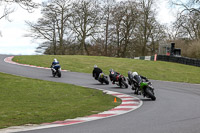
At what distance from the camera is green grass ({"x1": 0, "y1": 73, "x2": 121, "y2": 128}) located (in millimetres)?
8898

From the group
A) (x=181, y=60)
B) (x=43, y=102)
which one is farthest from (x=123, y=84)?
(x=181, y=60)

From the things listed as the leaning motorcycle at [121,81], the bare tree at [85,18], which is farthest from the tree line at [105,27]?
the leaning motorcycle at [121,81]

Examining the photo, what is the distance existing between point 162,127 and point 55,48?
171 ft

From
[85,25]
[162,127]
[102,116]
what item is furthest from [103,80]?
[85,25]

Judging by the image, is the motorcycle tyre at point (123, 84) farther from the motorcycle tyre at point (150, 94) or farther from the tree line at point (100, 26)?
the tree line at point (100, 26)

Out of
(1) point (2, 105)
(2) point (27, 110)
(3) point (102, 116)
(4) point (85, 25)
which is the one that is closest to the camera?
(3) point (102, 116)

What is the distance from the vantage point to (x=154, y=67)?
111ft

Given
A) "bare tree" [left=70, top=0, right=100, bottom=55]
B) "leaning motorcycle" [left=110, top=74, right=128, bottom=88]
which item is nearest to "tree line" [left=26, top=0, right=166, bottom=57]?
"bare tree" [left=70, top=0, right=100, bottom=55]

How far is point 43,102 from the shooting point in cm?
1238

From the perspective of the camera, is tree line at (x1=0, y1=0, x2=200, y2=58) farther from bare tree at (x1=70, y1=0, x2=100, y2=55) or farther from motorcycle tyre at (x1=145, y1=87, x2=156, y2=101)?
motorcycle tyre at (x1=145, y1=87, x2=156, y2=101)

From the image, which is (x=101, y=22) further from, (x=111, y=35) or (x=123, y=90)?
(x=123, y=90)

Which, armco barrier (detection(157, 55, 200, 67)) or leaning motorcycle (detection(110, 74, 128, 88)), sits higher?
armco barrier (detection(157, 55, 200, 67))

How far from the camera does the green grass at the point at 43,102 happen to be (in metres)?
8.90

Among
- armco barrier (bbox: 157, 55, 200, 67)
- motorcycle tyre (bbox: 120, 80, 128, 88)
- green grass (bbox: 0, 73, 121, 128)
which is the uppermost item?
armco barrier (bbox: 157, 55, 200, 67)
